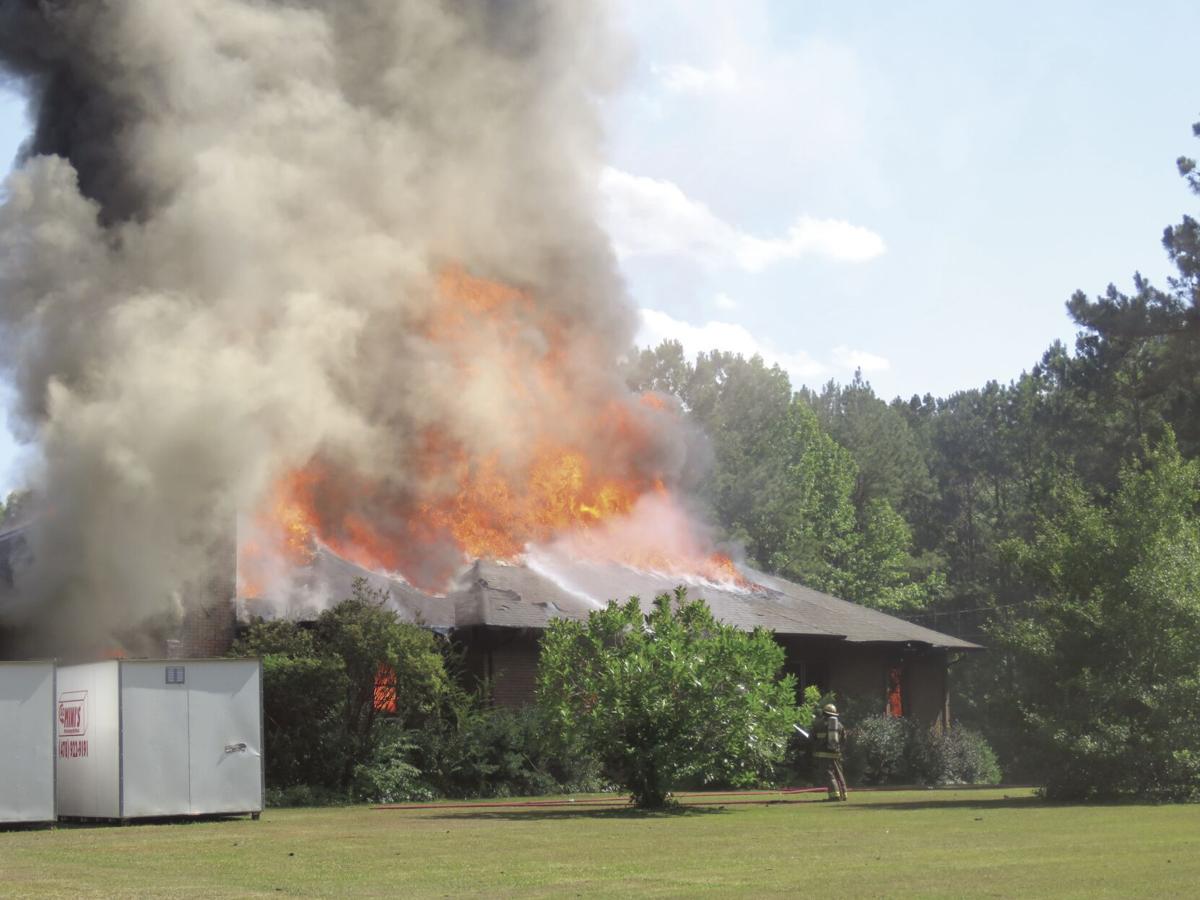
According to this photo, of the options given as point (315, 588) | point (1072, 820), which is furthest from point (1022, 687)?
point (315, 588)

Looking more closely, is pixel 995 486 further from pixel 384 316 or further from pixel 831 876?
pixel 831 876

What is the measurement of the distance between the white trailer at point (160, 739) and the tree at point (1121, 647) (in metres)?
12.5

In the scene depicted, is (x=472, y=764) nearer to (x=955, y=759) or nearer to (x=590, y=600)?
(x=590, y=600)

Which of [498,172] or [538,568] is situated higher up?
[498,172]

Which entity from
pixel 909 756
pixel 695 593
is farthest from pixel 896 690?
pixel 695 593

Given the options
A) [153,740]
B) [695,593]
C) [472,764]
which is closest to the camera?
[153,740]

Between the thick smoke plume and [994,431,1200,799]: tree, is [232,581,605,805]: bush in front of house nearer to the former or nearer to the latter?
the thick smoke plume

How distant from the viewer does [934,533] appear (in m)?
87.5

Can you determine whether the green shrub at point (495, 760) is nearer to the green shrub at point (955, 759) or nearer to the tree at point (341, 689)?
the tree at point (341, 689)

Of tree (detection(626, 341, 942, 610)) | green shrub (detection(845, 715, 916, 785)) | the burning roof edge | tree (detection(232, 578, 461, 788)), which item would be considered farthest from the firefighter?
tree (detection(626, 341, 942, 610))

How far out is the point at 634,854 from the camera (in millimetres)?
14609

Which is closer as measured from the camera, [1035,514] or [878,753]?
[1035,514]

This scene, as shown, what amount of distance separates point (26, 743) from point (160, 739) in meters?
1.79

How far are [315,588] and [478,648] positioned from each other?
3.63 meters
